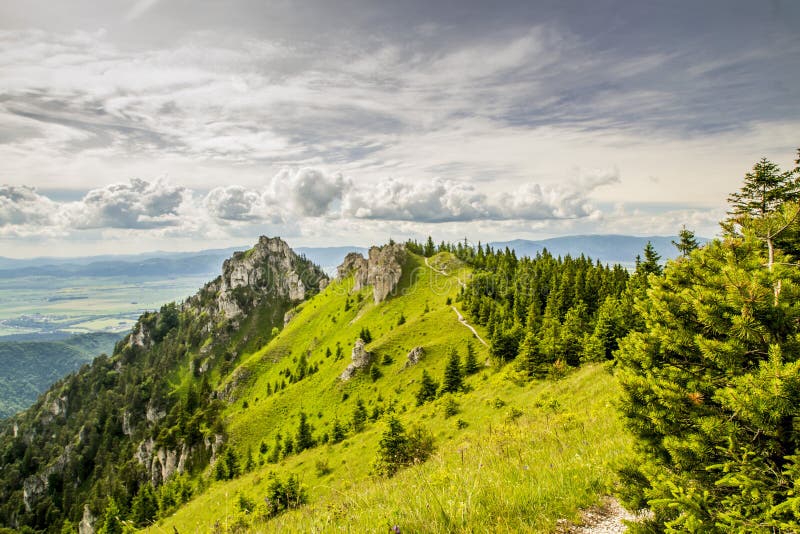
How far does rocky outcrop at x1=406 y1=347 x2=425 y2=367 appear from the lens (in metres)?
87.9

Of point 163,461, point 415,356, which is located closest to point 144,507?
point 163,461

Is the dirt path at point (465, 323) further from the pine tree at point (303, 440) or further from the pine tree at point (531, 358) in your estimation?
the pine tree at point (303, 440)

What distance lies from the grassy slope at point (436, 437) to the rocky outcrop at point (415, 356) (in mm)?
1502

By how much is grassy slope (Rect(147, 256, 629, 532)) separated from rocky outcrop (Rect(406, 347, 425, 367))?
1.50 metres

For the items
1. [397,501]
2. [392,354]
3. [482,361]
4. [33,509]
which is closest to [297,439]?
[392,354]

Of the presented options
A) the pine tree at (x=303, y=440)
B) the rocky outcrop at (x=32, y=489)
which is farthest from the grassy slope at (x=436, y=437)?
the rocky outcrop at (x=32, y=489)

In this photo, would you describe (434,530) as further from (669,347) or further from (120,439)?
(120,439)

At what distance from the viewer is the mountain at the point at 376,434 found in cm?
671

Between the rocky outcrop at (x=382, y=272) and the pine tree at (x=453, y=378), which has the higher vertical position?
the rocky outcrop at (x=382, y=272)

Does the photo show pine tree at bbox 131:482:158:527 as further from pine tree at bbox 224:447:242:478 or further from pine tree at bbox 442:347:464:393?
pine tree at bbox 442:347:464:393

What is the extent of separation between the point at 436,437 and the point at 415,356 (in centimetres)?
5201

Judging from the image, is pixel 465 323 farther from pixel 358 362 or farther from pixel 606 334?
pixel 606 334

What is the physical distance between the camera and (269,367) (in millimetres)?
163750

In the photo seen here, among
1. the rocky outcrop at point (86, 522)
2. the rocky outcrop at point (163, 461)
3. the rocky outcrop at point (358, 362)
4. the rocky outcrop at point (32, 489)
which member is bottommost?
the rocky outcrop at point (32, 489)
